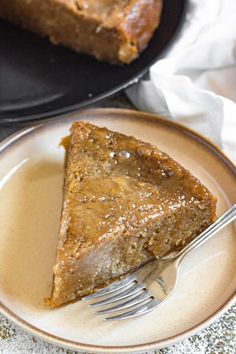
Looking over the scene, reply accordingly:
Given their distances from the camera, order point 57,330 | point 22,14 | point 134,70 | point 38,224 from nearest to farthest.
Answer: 1. point 57,330
2. point 38,224
3. point 134,70
4. point 22,14

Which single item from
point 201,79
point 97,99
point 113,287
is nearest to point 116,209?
point 113,287

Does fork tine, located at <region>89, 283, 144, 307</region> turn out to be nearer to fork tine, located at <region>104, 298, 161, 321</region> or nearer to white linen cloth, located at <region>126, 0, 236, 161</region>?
fork tine, located at <region>104, 298, 161, 321</region>

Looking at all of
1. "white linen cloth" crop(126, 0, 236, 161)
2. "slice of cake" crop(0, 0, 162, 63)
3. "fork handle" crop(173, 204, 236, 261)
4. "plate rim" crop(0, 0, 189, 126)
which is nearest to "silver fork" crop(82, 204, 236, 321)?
"fork handle" crop(173, 204, 236, 261)

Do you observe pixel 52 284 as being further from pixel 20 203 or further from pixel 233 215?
pixel 233 215

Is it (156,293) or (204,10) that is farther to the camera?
(204,10)

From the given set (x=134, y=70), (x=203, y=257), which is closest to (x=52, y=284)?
(x=203, y=257)

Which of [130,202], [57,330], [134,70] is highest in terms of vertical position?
[134,70]

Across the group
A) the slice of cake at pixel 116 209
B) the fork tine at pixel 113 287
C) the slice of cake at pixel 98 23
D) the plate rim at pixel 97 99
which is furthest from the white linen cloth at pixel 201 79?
the fork tine at pixel 113 287
